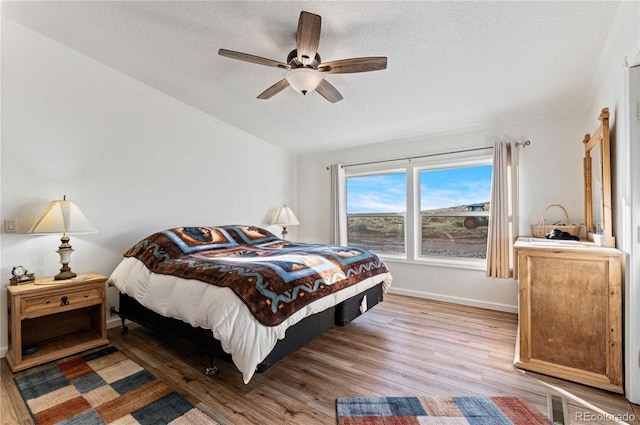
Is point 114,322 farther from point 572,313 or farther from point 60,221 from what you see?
point 572,313

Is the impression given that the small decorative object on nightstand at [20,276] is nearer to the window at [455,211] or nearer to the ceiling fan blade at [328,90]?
the ceiling fan blade at [328,90]

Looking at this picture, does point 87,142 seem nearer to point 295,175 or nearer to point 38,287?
point 38,287

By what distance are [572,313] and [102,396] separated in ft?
10.3

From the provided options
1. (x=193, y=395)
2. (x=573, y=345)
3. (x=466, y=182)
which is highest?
(x=466, y=182)

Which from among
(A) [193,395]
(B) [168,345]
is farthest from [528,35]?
(B) [168,345]

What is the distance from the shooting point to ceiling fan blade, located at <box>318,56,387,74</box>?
1.94 m

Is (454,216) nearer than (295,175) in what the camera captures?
Yes

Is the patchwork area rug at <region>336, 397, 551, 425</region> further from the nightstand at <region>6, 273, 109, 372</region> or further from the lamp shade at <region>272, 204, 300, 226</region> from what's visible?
the lamp shade at <region>272, 204, 300, 226</region>

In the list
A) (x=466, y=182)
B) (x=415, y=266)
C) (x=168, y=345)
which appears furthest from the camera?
(x=415, y=266)

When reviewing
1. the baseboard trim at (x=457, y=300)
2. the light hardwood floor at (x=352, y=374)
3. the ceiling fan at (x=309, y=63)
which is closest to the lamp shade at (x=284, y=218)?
the baseboard trim at (x=457, y=300)

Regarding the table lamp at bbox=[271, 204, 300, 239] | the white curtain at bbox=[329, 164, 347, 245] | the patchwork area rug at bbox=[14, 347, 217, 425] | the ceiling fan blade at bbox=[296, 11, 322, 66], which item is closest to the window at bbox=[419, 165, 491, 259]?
the white curtain at bbox=[329, 164, 347, 245]

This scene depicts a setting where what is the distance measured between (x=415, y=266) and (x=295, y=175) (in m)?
2.61

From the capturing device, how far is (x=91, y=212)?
2.79m

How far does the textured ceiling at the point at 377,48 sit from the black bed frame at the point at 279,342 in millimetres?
2081
